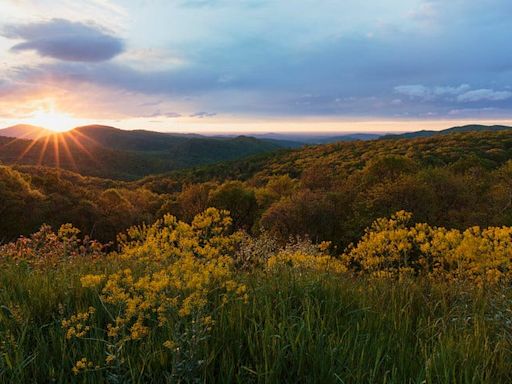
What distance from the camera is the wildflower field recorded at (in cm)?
238

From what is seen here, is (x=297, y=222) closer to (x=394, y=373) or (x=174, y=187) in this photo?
(x=394, y=373)

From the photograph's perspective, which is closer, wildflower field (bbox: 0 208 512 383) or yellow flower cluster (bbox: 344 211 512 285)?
wildflower field (bbox: 0 208 512 383)

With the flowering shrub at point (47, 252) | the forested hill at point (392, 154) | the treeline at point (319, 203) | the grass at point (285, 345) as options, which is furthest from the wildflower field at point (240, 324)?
the forested hill at point (392, 154)

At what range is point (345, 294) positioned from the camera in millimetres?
3721

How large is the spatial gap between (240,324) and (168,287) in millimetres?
569

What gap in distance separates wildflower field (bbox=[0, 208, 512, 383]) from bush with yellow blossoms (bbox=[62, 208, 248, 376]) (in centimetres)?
2

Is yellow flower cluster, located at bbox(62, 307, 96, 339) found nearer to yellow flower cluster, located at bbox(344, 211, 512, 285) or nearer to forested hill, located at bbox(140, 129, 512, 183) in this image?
yellow flower cluster, located at bbox(344, 211, 512, 285)

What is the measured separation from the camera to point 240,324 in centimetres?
284

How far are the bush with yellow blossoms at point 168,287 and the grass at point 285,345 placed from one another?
108 millimetres

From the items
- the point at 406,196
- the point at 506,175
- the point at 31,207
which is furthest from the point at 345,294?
the point at 506,175

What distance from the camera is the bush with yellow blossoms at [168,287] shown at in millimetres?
2430

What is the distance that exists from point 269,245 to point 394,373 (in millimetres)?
3054

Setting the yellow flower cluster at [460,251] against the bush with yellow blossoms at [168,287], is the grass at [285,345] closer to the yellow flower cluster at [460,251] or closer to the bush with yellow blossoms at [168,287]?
the bush with yellow blossoms at [168,287]

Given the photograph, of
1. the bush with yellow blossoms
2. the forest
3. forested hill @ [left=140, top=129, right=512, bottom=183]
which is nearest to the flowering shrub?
the forest
